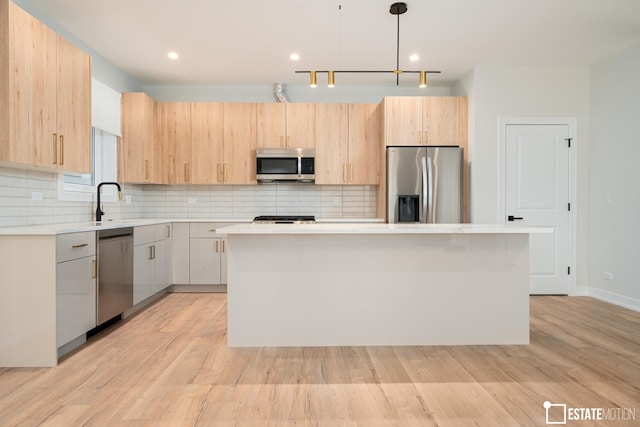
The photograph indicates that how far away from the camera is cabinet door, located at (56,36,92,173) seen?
10.1ft

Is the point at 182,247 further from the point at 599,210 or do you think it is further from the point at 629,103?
the point at 629,103

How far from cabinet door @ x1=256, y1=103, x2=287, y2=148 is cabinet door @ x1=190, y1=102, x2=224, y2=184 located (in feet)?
1.62

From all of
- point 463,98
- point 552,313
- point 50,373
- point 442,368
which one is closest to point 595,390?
point 442,368

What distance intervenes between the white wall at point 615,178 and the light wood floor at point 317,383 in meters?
1.25

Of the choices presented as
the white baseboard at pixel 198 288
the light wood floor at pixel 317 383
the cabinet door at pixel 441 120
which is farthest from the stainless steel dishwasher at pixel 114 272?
the cabinet door at pixel 441 120

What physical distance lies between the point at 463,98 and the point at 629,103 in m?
1.67

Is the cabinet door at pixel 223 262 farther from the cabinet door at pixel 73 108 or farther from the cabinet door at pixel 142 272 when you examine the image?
the cabinet door at pixel 73 108

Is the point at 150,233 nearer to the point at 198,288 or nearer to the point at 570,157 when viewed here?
the point at 198,288

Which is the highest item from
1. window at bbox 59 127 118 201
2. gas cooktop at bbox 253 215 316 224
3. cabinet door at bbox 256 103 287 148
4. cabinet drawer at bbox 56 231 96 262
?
cabinet door at bbox 256 103 287 148

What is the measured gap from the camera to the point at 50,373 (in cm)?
246

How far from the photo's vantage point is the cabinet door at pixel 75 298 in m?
2.61

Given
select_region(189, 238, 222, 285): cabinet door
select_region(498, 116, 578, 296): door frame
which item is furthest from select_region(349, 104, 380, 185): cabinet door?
select_region(189, 238, 222, 285): cabinet door

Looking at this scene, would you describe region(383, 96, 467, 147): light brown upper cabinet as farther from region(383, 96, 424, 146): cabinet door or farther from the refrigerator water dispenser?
the refrigerator water dispenser

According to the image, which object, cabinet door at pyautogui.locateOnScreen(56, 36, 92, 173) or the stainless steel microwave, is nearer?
cabinet door at pyautogui.locateOnScreen(56, 36, 92, 173)
